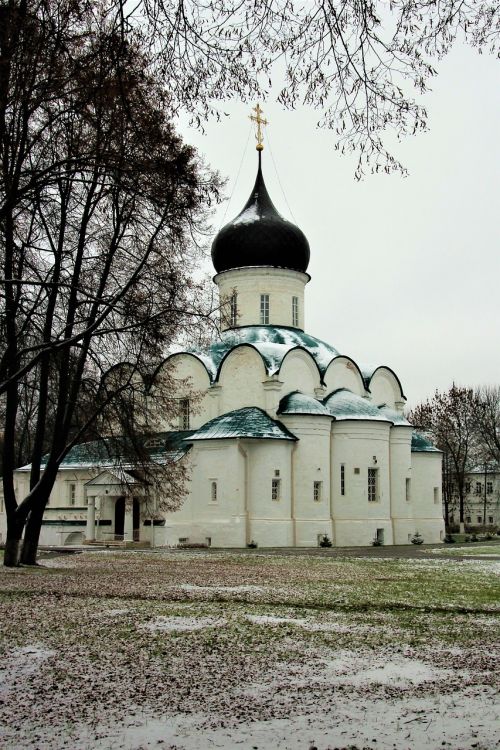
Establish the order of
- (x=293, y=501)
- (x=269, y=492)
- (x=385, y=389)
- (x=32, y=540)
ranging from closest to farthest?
(x=32, y=540) < (x=269, y=492) < (x=293, y=501) < (x=385, y=389)

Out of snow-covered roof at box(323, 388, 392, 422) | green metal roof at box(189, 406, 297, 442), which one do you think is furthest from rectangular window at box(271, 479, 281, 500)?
snow-covered roof at box(323, 388, 392, 422)

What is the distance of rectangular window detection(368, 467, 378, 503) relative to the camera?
3797 centimetres

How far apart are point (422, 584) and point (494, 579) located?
2.02 m

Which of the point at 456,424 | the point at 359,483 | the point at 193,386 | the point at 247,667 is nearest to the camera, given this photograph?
the point at 247,667

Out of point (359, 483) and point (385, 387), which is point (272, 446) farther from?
point (385, 387)

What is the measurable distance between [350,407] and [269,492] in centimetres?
574

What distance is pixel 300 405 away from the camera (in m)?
36.9

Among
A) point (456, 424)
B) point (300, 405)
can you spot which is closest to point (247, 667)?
point (300, 405)

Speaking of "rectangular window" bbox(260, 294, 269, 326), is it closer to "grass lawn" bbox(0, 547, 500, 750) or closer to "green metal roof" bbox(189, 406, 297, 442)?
"green metal roof" bbox(189, 406, 297, 442)

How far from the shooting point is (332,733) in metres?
6.13

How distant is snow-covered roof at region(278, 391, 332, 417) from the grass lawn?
21733 mm

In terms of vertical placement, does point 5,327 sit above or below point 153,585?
above

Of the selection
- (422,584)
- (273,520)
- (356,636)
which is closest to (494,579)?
(422,584)

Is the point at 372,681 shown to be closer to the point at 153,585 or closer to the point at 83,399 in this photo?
the point at 153,585
